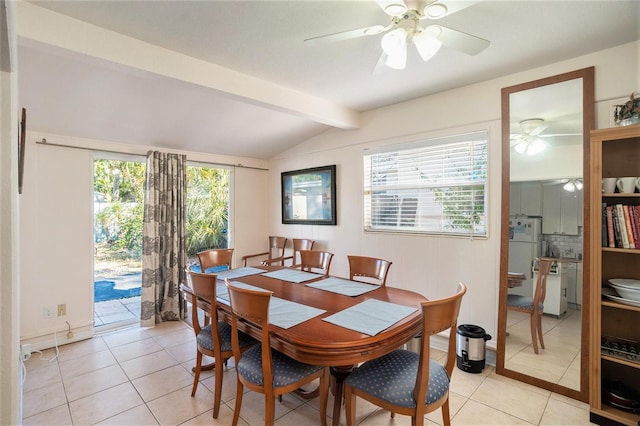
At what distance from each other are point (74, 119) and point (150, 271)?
1785 millimetres

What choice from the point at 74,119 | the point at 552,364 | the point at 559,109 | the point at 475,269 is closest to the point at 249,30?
the point at 74,119

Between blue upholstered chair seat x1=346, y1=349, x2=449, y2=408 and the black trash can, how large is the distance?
42.4 inches

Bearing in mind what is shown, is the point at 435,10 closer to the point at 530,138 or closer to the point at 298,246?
the point at 530,138

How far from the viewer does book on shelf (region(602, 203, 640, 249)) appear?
1.88 m

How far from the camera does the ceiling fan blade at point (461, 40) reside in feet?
5.02

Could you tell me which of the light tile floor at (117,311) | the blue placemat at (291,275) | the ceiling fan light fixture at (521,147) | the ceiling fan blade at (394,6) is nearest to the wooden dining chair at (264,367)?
the blue placemat at (291,275)

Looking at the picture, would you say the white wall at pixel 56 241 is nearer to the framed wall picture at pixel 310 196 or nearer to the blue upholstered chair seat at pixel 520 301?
the framed wall picture at pixel 310 196

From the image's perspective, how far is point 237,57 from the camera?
226cm

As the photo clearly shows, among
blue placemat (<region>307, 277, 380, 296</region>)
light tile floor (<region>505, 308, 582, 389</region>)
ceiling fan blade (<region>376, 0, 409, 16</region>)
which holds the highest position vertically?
ceiling fan blade (<region>376, 0, 409, 16</region>)

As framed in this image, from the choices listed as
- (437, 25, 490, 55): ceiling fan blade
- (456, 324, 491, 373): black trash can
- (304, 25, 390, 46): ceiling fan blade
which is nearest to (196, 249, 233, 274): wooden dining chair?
(304, 25, 390, 46): ceiling fan blade

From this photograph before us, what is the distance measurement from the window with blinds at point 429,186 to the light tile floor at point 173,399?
4.30ft

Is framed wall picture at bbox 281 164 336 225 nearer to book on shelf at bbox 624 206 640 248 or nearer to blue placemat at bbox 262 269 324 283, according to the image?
blue placemat at bbox 262 269 324 283

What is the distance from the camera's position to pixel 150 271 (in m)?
3.60

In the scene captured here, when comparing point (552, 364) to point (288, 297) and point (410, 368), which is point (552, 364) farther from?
point (288, 297)
